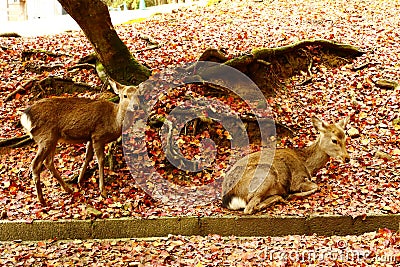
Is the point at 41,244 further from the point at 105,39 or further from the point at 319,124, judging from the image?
the point at 319,124

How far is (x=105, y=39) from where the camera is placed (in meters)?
9.00

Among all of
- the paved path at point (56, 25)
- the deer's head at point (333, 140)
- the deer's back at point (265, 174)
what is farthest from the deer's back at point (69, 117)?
the paved path at point (56, 25)

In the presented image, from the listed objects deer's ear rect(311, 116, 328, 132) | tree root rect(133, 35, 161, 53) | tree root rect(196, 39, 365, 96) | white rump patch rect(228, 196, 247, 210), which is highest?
tree root rect(133, 35, 161, 53)

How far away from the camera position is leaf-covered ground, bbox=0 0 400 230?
7.02 m

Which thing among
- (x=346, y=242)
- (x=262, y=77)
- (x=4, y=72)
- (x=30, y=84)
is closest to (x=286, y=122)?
(x=262, y=77)

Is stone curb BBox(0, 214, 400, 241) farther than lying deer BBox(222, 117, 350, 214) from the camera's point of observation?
No

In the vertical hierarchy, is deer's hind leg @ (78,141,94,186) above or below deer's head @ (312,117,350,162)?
below

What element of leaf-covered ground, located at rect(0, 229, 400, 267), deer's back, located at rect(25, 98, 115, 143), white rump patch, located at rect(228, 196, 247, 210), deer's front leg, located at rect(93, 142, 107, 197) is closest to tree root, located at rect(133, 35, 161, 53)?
deer's back, located at rect(25, 98, 115, 143)

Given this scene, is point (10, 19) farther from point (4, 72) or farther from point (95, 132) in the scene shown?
point (95, 132)

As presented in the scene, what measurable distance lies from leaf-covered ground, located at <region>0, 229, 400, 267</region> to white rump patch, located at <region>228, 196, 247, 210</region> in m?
0.57

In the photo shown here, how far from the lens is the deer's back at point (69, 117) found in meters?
7.02

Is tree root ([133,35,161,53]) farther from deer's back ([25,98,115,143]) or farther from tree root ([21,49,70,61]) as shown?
deer's back ([25,98,115,143])

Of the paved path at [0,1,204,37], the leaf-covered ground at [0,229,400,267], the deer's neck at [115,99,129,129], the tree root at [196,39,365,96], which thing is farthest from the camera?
the paved path at [0,1,204,37]

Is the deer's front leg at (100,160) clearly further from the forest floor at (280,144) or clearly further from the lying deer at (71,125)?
the forest floor at (280,144)
